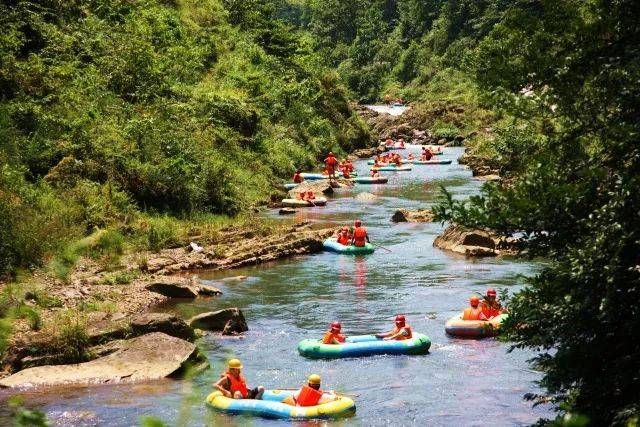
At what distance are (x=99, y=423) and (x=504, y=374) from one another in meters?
6.17

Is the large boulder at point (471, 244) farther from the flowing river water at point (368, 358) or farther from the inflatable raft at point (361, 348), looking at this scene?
the inflatable raft at point (361, 348)

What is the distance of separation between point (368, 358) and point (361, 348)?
20cm

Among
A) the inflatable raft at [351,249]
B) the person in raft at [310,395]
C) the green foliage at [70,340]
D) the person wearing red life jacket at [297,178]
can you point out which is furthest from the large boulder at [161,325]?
the person wearing red life jacket at [297,178]

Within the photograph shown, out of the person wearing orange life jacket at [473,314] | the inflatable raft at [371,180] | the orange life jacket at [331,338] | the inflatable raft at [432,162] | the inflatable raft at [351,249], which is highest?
the inflatable raft at [432,162]

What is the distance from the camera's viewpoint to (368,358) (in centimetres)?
1469

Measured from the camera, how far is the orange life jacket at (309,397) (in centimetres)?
1195

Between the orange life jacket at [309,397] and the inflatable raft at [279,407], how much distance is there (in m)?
0.08

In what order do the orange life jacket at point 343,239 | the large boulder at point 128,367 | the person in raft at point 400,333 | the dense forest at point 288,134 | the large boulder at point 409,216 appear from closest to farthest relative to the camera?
the dense forest at point 288,134
the large boulder at point 128,367
the person in raft at point 400,333
the orange life jacket at point 343,239
the large boulder at point 409,216

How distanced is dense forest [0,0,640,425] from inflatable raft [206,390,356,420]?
107 inches

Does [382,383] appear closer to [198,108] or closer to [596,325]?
[596,325]

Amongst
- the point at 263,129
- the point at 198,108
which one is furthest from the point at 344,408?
the point at 263,129

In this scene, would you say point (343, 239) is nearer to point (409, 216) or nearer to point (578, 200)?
point (409, 216)

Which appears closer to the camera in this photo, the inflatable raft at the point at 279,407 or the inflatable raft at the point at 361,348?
the inflatable raft at the point at 279,407

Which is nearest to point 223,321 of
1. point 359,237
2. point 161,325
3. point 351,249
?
point 161,325
